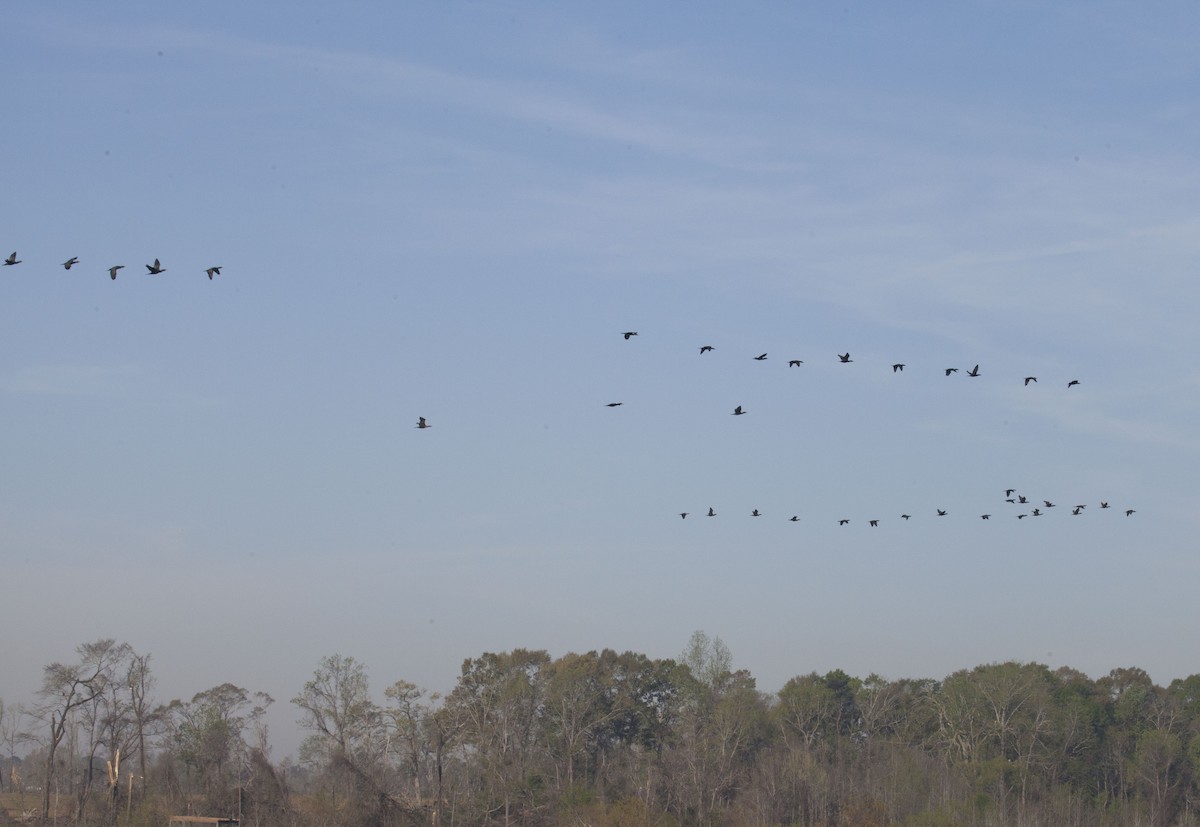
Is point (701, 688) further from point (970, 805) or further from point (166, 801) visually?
point (166, 801)

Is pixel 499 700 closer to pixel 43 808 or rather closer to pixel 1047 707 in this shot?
pixel 43 808

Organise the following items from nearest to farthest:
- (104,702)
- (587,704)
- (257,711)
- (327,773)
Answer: (327,773), (104,702), (587,704), (257,711)

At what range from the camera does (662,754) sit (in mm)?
102000

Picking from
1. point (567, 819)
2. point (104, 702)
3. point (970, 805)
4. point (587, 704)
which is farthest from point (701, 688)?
point (104, 702)

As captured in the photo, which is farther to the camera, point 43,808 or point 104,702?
point 104,702

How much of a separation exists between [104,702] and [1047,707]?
2582 inches

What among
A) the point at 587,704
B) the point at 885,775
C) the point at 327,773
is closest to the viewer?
the point at 327,773

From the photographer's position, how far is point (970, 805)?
285 ft

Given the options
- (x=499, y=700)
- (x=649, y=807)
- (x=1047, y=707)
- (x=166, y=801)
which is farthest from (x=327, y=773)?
(x=1047, y=707)

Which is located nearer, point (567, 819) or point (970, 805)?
point (567, 819)

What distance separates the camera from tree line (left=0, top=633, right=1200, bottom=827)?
7775cm

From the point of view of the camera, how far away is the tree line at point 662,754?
77.8 metres

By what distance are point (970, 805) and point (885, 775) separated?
10217mm

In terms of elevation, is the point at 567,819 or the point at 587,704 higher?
the point at 587,704
